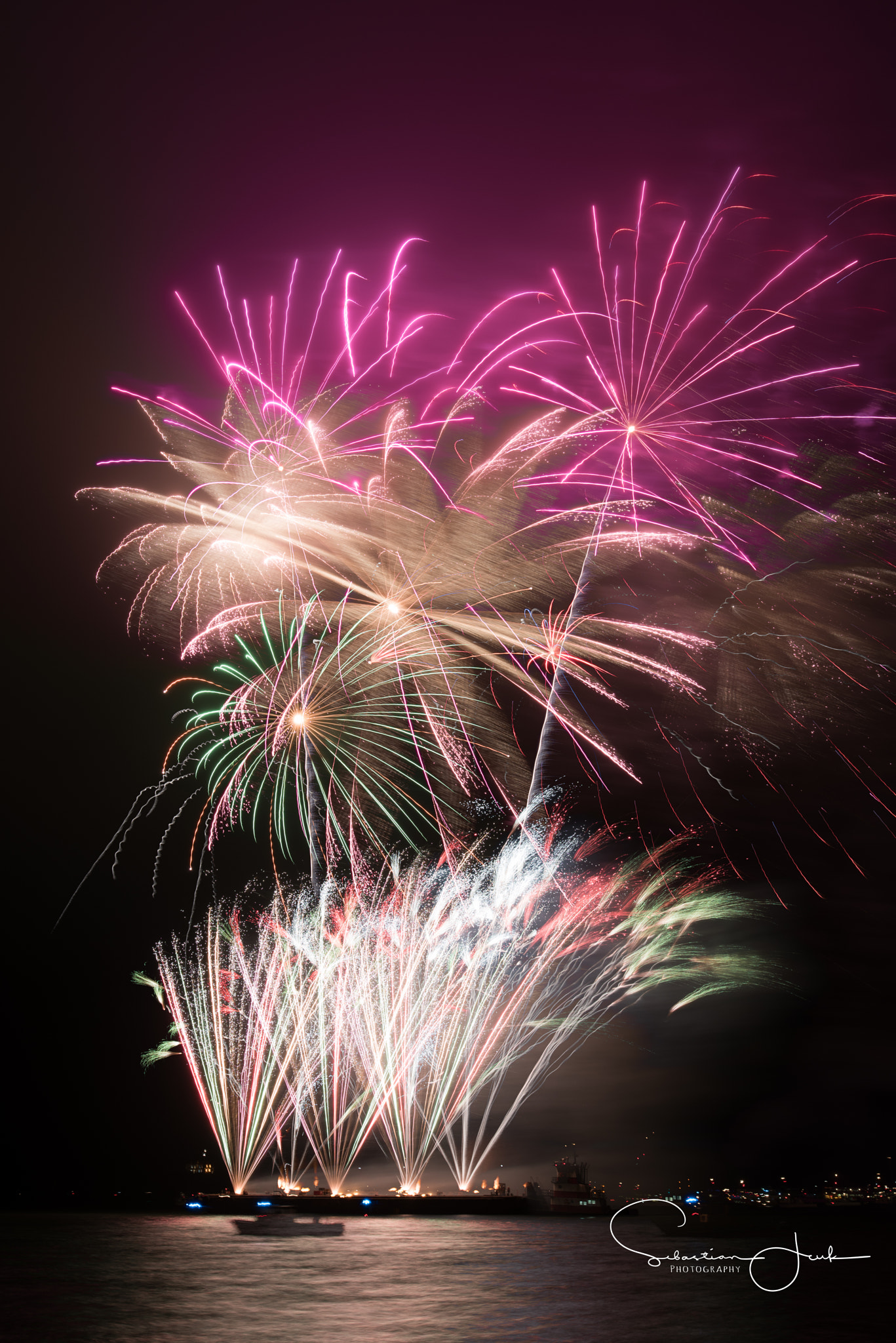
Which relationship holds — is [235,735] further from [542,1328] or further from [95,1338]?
[542,1328]
